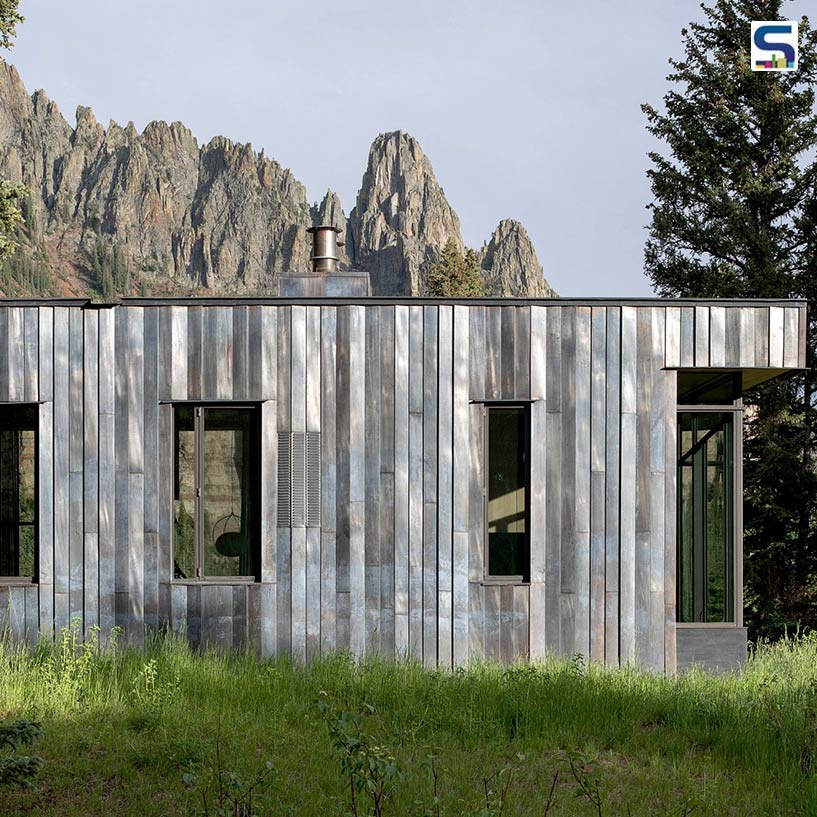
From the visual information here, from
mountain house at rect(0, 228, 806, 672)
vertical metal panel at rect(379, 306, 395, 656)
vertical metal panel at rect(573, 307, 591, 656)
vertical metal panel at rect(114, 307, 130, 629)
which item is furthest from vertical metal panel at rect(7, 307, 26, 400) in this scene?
vertical metal panel at rect(573, 307, 591, 656)

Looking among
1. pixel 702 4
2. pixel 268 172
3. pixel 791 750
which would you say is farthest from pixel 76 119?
pixel 791 750

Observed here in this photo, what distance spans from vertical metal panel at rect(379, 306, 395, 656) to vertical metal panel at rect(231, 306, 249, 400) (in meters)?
1.14

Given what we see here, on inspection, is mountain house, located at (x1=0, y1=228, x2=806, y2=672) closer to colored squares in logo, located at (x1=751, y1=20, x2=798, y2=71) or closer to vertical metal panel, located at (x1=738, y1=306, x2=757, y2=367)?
vertical metal panel, located at (x1=738, y1=306, x2=757, y2=367)

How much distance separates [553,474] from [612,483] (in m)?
0.51

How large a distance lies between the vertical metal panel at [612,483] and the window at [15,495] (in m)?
5.04

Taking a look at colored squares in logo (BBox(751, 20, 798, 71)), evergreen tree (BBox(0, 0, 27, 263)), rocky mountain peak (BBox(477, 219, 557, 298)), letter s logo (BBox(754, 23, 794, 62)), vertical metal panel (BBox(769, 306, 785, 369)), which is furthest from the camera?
rocky mountain peak (BBox(477, 219, 557, 298))

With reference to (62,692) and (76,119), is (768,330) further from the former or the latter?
(76,119)

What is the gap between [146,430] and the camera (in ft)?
25.9

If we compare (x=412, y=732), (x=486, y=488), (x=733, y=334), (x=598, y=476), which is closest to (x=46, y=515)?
(x=486, y=488)

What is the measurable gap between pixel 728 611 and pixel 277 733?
434 cm

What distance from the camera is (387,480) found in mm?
7852

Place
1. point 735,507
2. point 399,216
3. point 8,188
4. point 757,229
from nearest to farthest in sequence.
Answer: point 735,507, point 8,188, point 757,229, point 399,216

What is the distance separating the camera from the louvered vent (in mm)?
7824

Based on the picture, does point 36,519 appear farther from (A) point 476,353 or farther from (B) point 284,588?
(A) point 476,353
